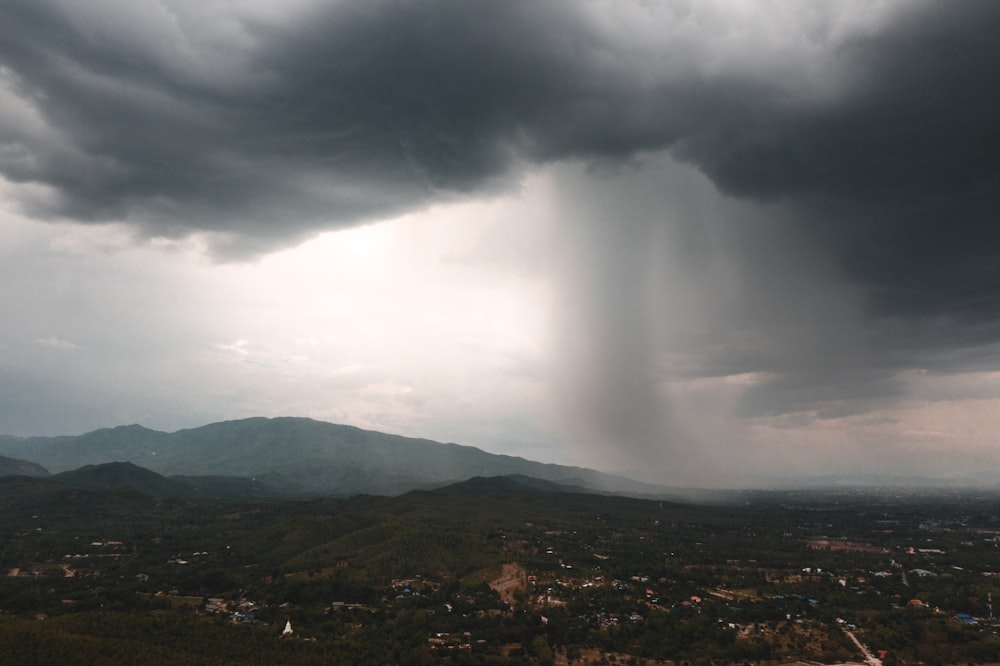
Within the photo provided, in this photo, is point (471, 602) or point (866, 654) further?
Result: point (471, 602)

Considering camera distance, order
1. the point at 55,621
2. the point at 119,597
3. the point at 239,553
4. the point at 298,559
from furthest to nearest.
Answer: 1. the point at 239,553
2. the point at 298,559
3. the point at 119,597
4. the point at 55,621

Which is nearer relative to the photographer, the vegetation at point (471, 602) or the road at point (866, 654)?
the vegetation at point (471, 602)

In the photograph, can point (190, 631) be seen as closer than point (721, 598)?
Yes

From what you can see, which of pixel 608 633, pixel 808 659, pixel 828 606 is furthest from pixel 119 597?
pixel 828 606

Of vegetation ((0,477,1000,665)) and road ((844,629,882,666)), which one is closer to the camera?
vegetation ((0,477,1000,665))

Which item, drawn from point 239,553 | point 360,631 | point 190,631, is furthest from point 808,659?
point 239,553

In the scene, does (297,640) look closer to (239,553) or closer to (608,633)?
(608,633)

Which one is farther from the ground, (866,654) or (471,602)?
(866,654)

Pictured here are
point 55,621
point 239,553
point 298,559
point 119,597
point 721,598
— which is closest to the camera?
point 55,621

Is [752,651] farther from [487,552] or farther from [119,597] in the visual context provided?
[119,597]
